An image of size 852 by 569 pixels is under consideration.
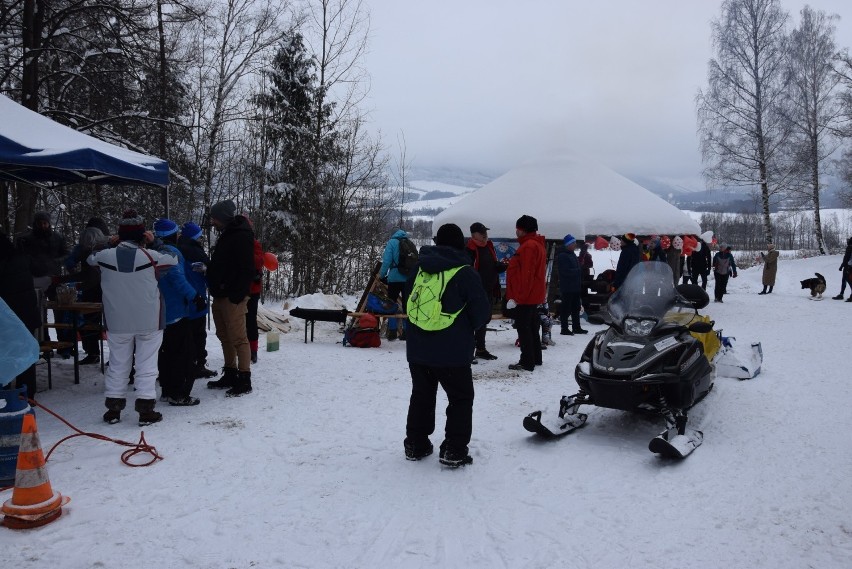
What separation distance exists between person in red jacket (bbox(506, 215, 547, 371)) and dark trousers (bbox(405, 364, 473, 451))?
10.9ft

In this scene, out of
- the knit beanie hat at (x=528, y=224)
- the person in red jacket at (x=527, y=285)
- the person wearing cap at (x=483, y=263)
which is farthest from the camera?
the person wearing cap at (x=483, y=263)

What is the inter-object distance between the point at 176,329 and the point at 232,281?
0.70 m

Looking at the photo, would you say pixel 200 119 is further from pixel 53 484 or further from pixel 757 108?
pixel 757 108

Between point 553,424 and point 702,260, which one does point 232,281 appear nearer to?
point 553,424

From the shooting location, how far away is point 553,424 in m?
4.94

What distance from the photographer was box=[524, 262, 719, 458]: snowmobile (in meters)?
4.57

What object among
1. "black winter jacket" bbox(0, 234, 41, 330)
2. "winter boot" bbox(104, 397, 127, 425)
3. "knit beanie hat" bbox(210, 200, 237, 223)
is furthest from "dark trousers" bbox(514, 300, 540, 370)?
"black winter jacket" bbox(0, 234, 41, 330)

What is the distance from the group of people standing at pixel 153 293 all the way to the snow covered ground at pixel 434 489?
1.17ft

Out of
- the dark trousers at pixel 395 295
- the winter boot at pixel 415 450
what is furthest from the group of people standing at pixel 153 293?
the winter boot at pixel 415 450

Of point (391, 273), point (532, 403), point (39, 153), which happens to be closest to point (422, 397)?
point (532, 403)

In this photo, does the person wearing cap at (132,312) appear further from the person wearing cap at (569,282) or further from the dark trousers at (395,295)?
the person wearing cap at (569,282)

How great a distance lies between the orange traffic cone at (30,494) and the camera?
10.3ft

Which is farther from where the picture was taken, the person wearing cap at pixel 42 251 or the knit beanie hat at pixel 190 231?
the person wearing cap at pixel 42 251

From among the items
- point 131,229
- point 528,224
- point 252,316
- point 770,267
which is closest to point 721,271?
point 770,267
